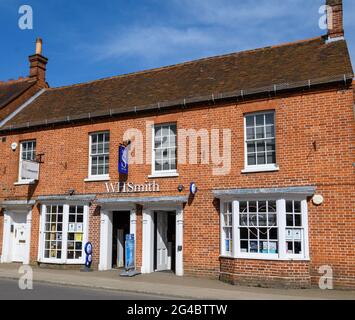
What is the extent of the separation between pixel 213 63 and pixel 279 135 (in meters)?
5.98

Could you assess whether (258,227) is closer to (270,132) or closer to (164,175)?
(270,132)

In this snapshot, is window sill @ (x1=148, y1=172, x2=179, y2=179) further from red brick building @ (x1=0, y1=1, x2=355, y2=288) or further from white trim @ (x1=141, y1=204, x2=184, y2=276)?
white trim @ (x1=141, y1=204, x2=184, y2=276)

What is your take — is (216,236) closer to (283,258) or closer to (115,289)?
(283,258)

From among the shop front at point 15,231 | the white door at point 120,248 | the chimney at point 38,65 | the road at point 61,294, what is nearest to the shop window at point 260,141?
the road at point 61,294

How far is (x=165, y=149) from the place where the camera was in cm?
1549

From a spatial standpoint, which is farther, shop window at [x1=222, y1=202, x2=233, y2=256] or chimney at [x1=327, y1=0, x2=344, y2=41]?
chimney at [x1=327, y1=0, x2=344, y2=41]

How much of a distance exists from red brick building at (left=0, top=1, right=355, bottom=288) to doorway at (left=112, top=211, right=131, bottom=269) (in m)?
0.05

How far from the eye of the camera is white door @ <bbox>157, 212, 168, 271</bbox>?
1577cm

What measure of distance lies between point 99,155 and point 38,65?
972cm

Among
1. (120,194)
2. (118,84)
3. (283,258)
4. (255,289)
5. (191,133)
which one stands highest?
(118,84)

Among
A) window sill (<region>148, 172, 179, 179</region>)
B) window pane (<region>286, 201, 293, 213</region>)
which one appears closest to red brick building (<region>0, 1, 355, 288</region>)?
window pane (<region>286, 201, 293, 213</region>)

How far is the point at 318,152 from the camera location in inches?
501

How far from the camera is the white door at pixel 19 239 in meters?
18.2

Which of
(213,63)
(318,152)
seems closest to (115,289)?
(318,152)
